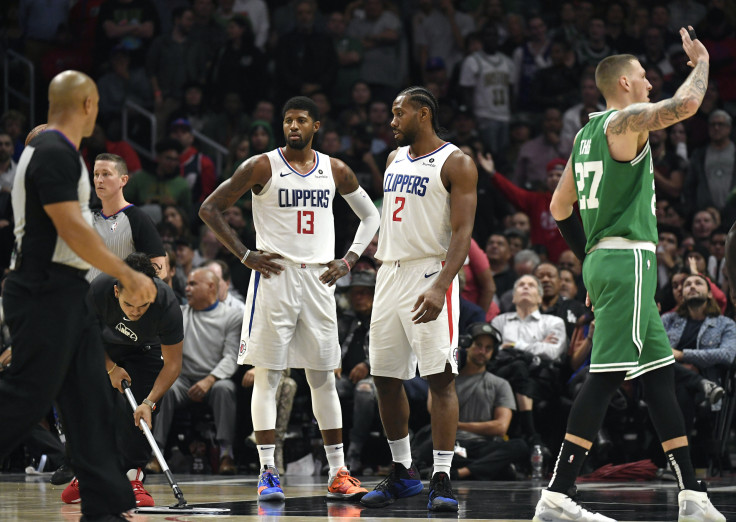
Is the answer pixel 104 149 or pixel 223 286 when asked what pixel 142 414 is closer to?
pixel 223 286

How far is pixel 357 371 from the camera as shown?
10422 mm

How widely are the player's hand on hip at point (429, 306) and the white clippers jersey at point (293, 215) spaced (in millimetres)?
1075

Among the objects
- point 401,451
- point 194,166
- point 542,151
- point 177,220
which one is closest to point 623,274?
point 401,451

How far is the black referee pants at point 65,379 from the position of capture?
4.62 metres

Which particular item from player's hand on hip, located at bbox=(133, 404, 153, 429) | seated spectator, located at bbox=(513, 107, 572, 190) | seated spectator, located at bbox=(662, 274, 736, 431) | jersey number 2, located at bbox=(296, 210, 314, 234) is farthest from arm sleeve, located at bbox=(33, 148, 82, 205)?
seated spectator, located at bbox=(513, 107, 572, 190)

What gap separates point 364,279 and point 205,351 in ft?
5.55

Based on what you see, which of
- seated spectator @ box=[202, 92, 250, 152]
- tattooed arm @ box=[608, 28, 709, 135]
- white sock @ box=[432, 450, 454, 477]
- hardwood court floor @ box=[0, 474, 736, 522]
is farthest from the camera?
seated spectator @ box=[202, 92, 250, 152]

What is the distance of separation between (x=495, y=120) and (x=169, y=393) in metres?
6.46

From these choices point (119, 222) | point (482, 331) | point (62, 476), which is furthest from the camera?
point (482, 331)

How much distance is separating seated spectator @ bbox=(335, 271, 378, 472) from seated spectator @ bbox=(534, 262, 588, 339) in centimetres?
167

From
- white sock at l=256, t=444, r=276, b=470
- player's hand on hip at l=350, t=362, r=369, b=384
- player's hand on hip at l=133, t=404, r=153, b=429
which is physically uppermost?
player's hand on hip at l=133, t=404, r=153, b=429

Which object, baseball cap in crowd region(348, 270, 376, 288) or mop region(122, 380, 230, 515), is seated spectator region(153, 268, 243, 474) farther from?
mop region(122, 380, 230, 515)

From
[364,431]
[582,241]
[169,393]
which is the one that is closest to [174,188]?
[169,393]

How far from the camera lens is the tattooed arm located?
5.37 metres
